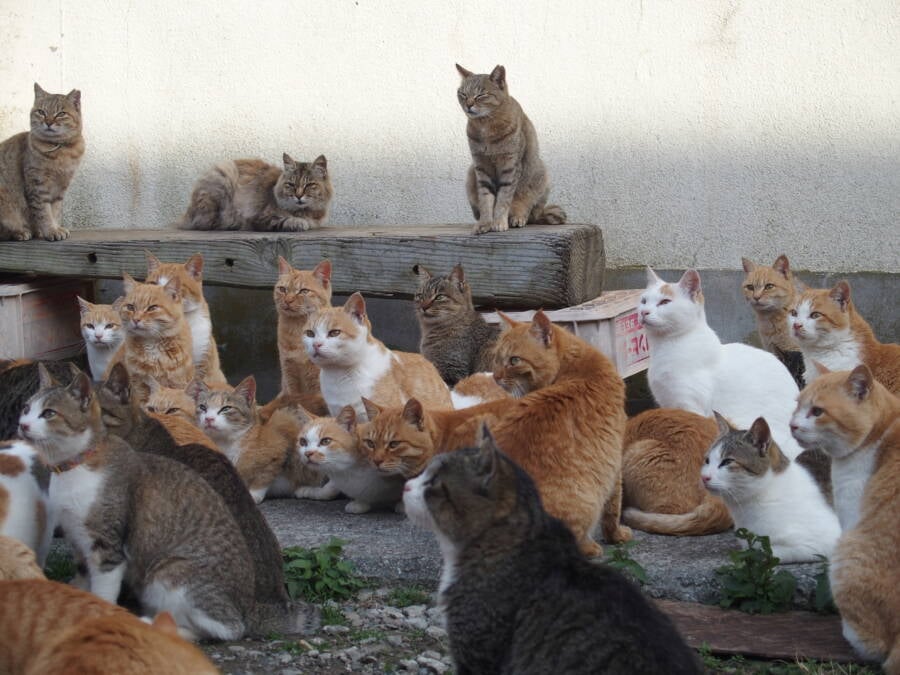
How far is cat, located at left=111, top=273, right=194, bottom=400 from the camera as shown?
6.29 metres

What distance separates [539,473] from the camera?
172 inches

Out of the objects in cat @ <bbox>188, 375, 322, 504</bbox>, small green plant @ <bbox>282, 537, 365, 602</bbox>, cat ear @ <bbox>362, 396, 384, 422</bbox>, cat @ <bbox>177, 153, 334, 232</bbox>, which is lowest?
small green plant @ <bbox>282, 537, 365, 602</bbox>

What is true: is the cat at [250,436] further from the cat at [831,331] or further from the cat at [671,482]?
the cat at [831,331]

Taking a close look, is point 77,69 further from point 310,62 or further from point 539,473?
point 539,473

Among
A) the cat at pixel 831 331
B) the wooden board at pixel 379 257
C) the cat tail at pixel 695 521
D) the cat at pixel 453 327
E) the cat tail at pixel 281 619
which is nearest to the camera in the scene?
the cat tail at pixel 281 619

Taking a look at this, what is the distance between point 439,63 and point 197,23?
1852 mm

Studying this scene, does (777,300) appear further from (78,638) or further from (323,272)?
(78,638)

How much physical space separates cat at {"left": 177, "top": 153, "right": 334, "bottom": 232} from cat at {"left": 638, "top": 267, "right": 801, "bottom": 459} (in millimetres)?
2665

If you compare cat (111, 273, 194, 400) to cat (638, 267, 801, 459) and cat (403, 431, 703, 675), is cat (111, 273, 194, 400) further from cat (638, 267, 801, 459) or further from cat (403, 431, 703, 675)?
cat (403, 431, 703, 675)

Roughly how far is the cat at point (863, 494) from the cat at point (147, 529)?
194 cm

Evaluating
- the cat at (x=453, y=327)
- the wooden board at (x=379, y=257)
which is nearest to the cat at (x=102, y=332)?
the wooden board at (x=379, y=257)

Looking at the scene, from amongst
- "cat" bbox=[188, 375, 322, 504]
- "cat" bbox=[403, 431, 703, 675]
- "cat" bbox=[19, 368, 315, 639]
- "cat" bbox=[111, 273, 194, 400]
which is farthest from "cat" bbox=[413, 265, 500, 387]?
"cat" bbox=[403, 431, 703, 675]

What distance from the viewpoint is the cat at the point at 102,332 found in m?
6.41

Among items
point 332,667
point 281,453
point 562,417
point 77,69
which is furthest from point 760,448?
point 77,69
